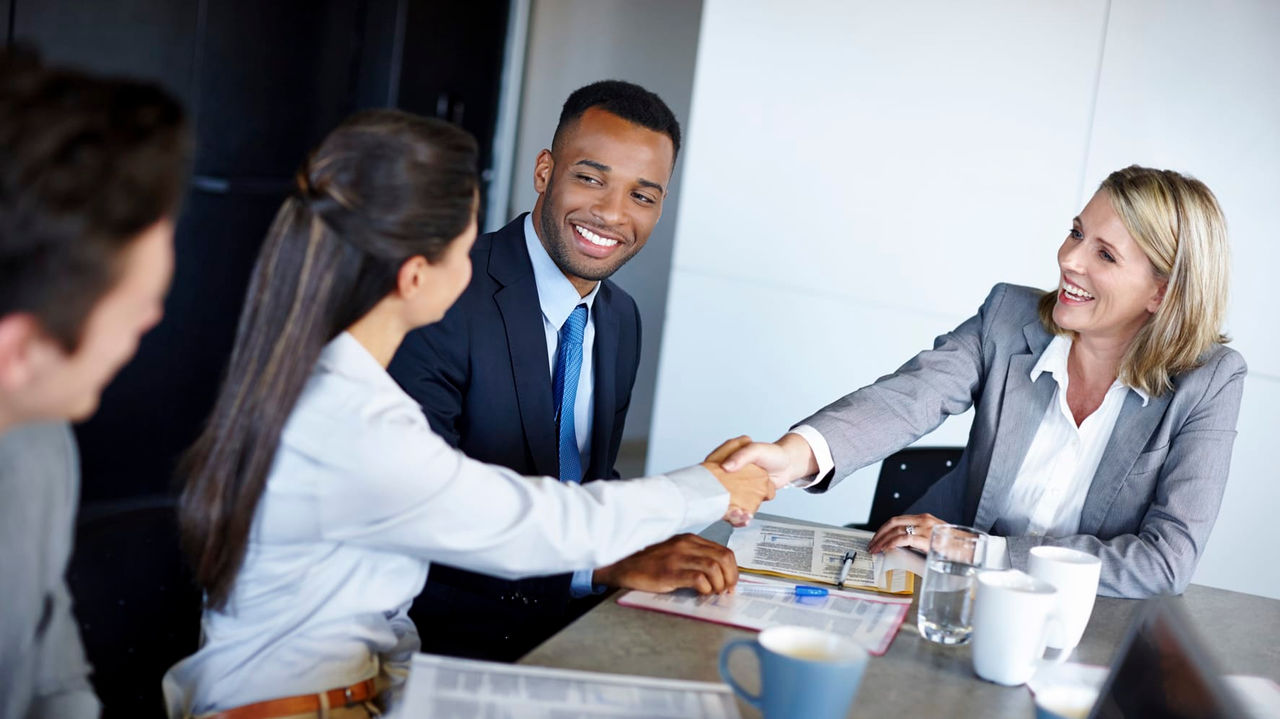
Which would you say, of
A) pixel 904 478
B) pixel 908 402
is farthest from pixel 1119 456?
pixel 904 478

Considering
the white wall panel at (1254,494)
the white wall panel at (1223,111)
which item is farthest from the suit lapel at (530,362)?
the white wall panel at (1254,494)

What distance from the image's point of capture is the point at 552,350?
2150mm

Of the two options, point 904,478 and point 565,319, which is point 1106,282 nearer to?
point 904,478

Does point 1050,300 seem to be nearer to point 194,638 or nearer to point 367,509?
point 367,509

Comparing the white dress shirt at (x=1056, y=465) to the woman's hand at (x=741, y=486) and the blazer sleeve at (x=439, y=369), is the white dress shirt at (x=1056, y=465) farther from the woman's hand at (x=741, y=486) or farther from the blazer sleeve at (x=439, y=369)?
the blazer sleeve at (x=439, y=369)

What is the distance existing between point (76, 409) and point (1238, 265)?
3.18m

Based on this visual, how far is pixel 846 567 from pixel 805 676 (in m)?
0.64

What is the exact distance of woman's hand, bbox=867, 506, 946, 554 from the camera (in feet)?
5.94

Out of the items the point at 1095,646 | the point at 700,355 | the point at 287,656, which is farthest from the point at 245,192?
the point at 1095,646

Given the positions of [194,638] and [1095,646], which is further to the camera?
[1095,646]

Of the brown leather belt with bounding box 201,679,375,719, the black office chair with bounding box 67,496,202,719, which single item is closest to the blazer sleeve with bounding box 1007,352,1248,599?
the brown leather belt with bounding box 201,679,375,719

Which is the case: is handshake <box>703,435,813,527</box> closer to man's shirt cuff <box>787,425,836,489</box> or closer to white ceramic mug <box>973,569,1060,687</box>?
man's shirt cuff <box>787,425,836,489</box>

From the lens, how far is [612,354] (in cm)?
224

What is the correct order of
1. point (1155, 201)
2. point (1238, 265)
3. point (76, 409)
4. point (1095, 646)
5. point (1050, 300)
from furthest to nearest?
1. point (1238, 265)
2. point (1050, 300)
3. point (1155, 201)
4. point (1095, 646)
5. point (76, 409)
